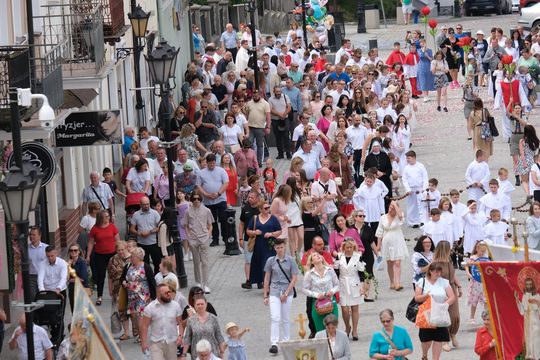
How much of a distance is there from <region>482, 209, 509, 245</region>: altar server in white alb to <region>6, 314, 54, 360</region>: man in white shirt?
7818mm

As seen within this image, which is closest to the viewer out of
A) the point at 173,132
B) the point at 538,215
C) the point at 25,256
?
the point at 25,256

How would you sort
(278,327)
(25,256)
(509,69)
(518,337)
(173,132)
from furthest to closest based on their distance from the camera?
(509,69)
(173,132)
(278,327)
(518,337)
(25,256)

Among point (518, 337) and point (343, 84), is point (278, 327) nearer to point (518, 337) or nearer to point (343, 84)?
point (518, 337)

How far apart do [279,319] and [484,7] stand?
48685 mm

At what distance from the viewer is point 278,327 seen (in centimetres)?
2330

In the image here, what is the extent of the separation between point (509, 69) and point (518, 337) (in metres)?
22.2

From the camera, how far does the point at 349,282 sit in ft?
77.5

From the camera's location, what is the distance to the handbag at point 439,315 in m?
21.9

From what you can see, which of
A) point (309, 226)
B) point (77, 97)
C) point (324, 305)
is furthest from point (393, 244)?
point (77, 97)

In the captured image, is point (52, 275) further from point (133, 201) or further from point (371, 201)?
point (371, 201)

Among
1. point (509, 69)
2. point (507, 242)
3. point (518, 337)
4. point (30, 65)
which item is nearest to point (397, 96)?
point (509, 69)

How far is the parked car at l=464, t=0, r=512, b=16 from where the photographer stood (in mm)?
70500

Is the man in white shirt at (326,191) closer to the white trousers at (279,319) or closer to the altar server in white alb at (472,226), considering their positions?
the altar server in white alb at (472,226)

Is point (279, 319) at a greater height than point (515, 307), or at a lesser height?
lesser
